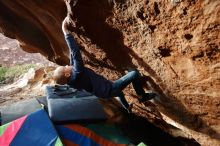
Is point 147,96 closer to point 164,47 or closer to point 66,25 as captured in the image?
point 164,47

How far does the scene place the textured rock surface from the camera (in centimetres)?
287

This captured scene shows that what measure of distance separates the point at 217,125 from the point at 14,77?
11020mm

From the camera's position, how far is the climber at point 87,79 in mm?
4129

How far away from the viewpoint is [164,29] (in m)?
3.16

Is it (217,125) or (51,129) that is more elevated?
(51,129)

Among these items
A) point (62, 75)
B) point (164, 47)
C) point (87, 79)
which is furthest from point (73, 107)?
point (164, 47)

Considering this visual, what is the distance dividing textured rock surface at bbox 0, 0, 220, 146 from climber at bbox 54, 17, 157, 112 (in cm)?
18

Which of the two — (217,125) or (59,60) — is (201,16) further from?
(59,60)

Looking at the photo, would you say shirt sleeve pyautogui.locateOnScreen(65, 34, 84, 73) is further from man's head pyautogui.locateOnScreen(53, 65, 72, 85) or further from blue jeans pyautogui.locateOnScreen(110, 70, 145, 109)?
blue jeans pyautogui.locateOnScreen(110, 70, 145, 109)

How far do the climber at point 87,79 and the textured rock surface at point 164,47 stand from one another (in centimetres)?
18

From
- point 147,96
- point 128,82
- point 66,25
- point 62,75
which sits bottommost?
point 147,96

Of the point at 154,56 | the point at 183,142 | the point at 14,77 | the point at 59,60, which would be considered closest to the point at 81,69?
the point at 154,56

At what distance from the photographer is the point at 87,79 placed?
4336 millimetres

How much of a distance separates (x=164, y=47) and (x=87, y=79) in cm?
138
